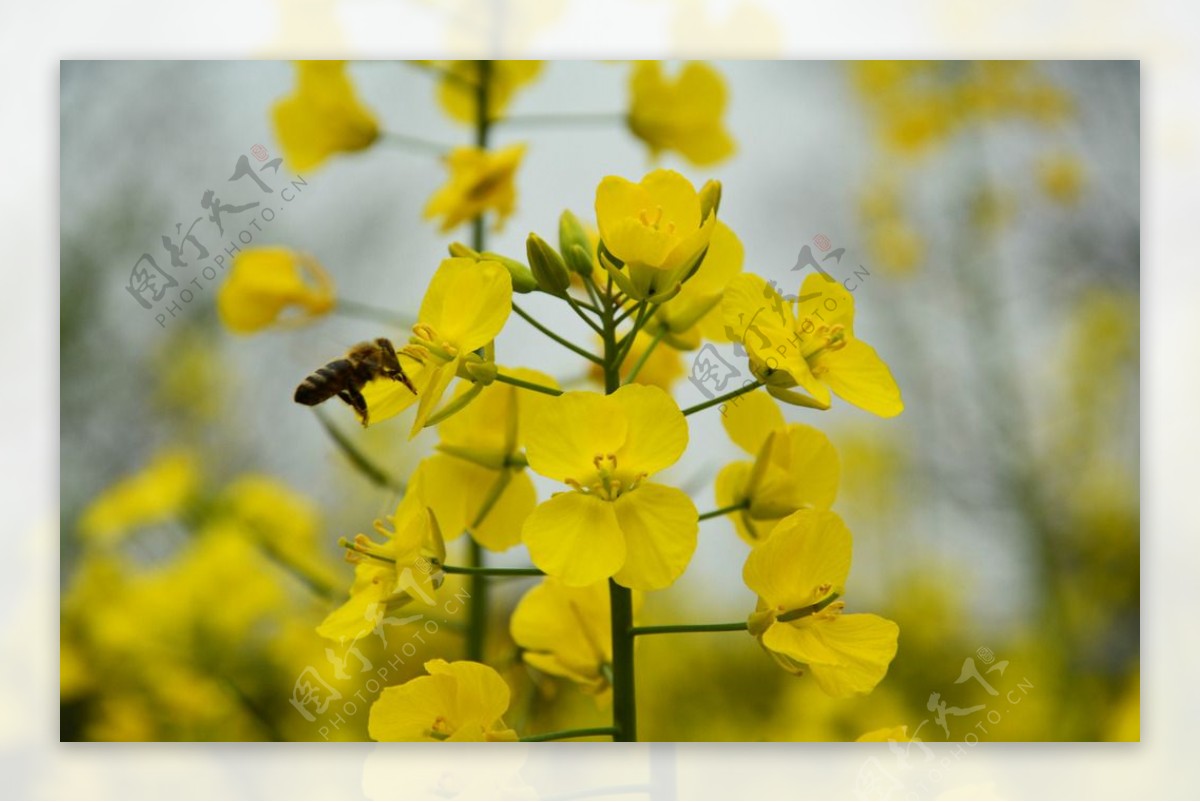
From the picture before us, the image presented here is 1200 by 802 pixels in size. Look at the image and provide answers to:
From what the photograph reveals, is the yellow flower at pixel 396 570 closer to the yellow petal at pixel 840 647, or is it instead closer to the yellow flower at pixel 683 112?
the yellow petal at pixel 840 647

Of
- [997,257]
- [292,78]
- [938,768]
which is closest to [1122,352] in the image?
[997,257]

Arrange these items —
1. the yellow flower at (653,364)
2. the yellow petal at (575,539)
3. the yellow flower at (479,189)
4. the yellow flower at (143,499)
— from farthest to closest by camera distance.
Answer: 1. the yellow flower at (143,499)
2. the yellow flower at (479,189)
3. the yellow flower at (653,364)
4. the yellow petal at (575,539)

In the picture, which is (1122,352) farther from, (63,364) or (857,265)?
(63,364)

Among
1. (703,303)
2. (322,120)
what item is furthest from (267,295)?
(703,303)

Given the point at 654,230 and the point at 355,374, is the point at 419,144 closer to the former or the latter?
the point at 355,374

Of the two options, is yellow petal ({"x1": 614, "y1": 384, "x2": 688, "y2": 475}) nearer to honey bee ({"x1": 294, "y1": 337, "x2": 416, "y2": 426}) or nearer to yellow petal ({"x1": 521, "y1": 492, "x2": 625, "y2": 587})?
yellow petal ({"x1": 521, "y1": 492, "x2": 625, "y2": 587})

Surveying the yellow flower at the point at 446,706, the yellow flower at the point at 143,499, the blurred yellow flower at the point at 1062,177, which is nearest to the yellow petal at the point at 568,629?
the yellow flower at the point at 446,706
